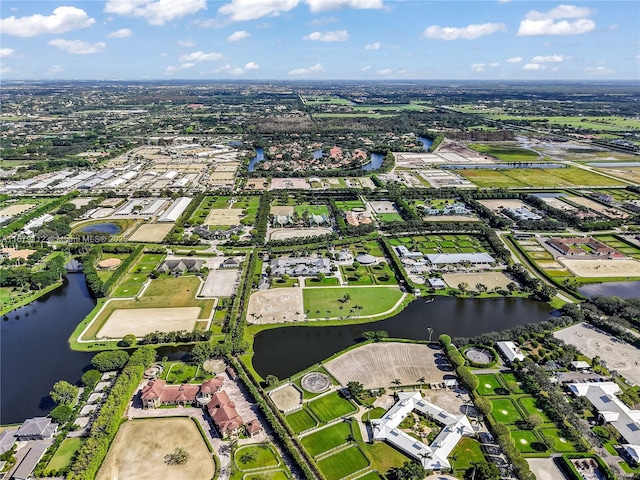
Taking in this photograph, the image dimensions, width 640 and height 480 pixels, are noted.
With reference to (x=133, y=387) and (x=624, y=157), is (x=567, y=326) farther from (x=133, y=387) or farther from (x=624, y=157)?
(x=624, y=157)

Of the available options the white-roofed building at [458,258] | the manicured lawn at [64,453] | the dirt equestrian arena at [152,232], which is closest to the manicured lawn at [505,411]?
the white-roofed building at [458,258]

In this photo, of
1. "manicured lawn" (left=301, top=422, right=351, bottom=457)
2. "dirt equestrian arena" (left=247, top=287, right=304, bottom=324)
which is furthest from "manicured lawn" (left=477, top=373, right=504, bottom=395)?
"dirt equestrian arena" (left=247, top=287, right=304, bottom=324)

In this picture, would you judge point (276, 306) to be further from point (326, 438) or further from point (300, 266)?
point (326, 438)

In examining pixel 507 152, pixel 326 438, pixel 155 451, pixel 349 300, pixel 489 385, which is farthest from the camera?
pixel 507 152

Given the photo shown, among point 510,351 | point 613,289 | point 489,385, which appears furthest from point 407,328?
point 613,289

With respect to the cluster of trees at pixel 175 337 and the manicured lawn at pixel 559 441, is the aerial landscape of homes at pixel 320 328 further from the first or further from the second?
the cluster of trees at pixel 175 337

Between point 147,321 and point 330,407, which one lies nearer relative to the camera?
point 330,407
